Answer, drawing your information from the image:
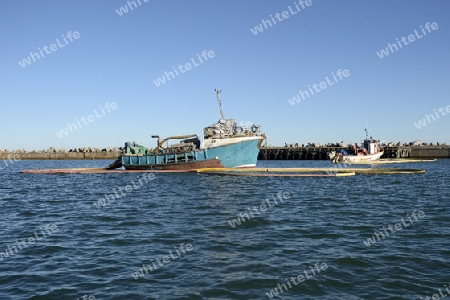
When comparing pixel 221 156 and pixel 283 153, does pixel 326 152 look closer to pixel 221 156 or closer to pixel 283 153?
pixel 283 153

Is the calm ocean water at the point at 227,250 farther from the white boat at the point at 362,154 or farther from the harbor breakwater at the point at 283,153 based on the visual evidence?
the harbor breakwater at the point at 283,153

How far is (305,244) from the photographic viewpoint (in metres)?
10.9

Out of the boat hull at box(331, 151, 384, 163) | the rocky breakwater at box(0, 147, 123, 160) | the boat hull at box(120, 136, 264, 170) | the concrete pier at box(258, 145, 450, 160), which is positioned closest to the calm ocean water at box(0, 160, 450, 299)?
the boat hull at box(120, 136, 264, 170)

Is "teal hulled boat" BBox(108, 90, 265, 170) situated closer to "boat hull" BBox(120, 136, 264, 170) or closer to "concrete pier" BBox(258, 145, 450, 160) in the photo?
"boat hull" BBox(120, 136, 264, 170)

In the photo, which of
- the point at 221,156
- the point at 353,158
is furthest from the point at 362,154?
the point at 221,156

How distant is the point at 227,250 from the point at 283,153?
97.1 m

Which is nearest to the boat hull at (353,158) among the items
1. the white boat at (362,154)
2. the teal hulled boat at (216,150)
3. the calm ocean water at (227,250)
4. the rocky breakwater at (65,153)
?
the white boat at (362,154)

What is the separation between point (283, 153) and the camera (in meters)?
106

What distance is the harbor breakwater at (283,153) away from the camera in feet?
292

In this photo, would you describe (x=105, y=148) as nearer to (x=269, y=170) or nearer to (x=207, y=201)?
(x=269, y=170)

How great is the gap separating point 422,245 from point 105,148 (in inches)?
5276

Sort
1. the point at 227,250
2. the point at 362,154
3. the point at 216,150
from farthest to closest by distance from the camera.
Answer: the point at 362,154, the point at 216,150, the point at 227,250

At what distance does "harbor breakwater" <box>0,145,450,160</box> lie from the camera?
292 ft

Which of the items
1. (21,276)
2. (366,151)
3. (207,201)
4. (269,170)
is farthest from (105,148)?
(21,276)
